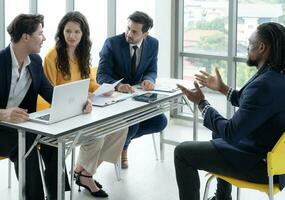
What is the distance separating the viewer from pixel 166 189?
3596 mm

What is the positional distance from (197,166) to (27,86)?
1.16 metres

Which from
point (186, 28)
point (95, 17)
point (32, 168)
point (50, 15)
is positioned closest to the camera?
point (32, 168)

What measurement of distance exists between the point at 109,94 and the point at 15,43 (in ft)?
2.39

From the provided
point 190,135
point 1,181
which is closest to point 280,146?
point 1,181

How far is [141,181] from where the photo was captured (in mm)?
3758

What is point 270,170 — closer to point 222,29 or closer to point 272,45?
point 272,45

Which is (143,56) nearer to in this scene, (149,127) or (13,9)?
(149,127)

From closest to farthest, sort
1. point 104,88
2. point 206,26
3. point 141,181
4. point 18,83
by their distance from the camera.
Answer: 1. point 18,83
2. point 104,88
3. point 141,181
4. point 206,26

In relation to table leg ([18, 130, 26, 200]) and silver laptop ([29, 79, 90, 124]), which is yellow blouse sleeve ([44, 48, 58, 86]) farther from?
table leg ([18, 130, 26, 200])

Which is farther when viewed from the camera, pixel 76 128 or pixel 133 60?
pixel 133 60

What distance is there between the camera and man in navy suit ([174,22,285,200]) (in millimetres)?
2406

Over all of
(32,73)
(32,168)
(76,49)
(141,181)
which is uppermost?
(76,49)

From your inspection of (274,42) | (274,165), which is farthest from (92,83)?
(274,165)

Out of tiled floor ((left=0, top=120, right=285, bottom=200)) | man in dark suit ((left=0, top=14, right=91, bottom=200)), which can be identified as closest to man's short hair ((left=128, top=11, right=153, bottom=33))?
man in dark suit ((left=0, top=14, right=91, bottom=200))
